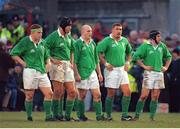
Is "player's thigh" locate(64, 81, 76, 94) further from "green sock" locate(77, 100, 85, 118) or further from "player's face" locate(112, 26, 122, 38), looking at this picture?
"player's face" locate(112, 26, 122, 38)

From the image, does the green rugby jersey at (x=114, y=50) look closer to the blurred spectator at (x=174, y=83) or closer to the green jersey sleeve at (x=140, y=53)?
the green jersey sleeve at (x=140, y=53)

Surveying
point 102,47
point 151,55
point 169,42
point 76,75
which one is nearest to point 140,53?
point 151,55

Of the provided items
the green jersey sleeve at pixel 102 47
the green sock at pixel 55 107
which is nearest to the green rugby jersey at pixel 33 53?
the green sock at pixel 55 107

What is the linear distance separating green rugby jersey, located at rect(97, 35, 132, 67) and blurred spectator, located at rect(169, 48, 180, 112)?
6.63m

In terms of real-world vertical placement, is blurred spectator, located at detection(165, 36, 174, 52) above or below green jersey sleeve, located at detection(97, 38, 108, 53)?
above

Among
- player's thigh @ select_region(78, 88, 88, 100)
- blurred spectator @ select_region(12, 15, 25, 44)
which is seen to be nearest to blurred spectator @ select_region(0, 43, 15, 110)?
blurred spectator @ select_region(12, 15, 25, 44)

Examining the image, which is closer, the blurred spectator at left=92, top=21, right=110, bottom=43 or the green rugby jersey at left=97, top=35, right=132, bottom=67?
the green rugby jersey at left=97, top=35, right=132, bottom=67

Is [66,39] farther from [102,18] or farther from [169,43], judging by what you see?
[102,18]

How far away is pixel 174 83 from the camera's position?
29703mm

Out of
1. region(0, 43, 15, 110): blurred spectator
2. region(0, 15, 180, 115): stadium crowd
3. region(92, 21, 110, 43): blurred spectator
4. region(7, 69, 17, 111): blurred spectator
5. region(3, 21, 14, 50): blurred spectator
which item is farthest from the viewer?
region(92, 21, 110, 43): blurred spectator

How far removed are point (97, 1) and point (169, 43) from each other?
26.0 ft

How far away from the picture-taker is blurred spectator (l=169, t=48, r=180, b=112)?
1160 inches

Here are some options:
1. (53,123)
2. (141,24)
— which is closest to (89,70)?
(53,123)

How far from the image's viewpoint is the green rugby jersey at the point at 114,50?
22828 mm
